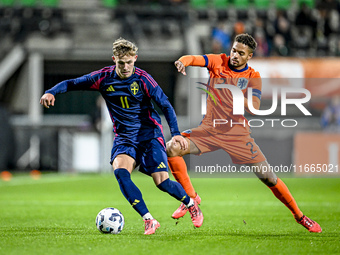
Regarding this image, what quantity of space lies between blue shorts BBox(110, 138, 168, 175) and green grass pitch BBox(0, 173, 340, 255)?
0.61m

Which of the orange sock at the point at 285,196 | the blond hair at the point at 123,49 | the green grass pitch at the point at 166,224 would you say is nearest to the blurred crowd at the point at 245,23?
the green grass pitch at the point at 166,224

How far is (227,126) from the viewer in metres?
6.09

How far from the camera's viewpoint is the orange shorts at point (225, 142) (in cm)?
600

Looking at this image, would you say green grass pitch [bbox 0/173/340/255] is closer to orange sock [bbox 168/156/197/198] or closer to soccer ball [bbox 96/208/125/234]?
soccer ball [bbox 96/208/125/234]

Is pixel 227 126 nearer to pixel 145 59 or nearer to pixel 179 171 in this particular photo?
pixel 179 171

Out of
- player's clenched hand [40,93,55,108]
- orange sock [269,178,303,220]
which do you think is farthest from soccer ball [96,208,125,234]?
A: orange sock [269,178,303,220]

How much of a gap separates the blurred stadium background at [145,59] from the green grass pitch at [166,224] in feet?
13.8

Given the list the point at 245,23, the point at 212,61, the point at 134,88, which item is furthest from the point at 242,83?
the point at 245,23

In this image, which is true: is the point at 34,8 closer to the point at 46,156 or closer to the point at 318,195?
the point at 46,156

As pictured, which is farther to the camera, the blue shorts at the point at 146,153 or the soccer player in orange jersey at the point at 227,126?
the soccer player in orange jersey at the point at 227,126

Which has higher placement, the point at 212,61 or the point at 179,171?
the point at 212,61

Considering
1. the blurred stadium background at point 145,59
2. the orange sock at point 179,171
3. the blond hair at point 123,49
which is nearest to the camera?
the blond hair at point 123,49

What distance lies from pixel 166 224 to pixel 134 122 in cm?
132

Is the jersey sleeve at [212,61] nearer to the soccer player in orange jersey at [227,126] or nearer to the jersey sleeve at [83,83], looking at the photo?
Answer: the soccer player in orange jersey at [227,126]
